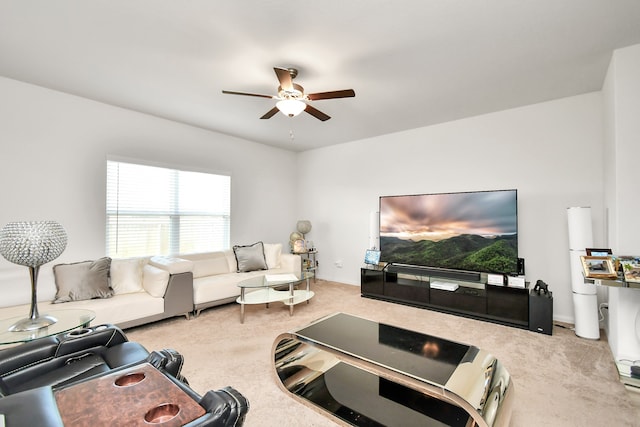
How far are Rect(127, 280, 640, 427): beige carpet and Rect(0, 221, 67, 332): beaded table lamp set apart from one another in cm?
108

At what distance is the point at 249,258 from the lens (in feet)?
15.1

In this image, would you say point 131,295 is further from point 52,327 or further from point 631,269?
point 631,269

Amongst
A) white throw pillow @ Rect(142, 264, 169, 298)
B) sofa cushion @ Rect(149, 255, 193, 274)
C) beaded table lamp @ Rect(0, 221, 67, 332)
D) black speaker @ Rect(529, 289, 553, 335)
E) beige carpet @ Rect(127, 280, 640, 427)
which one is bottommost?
beige carpet @ Rect(127, 280, 640, 427)

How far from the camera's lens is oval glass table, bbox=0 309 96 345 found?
1.70 meters

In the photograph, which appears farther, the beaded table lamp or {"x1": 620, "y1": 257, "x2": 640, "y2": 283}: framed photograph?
{"x1": 620, "y1": 257, "x2": 640, "y2": 283}: framed photograph

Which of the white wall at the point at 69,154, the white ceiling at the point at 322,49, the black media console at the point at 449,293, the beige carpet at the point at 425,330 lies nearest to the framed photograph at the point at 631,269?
the beige carpet at the point at 425,330

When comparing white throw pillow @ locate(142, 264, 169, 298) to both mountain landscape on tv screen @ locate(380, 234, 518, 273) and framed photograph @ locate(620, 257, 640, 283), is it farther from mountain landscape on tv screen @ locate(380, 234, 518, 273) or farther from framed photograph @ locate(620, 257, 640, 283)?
framed photograph @ locate(620, 257, 640, 283)

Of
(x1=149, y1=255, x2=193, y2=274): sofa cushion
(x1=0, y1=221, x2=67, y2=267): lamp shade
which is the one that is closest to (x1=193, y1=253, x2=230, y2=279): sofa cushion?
(x1=149, y1=255, x2=193, y2=274): sofa cushion

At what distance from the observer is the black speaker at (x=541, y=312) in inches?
120

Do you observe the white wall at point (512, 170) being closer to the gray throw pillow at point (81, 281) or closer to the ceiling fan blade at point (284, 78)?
the ceiling fan blade at point (284, 78)

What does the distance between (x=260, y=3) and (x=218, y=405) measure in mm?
2241

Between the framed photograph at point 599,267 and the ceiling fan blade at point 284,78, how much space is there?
2.82m

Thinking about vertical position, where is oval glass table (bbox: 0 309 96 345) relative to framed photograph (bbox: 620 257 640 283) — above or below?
below

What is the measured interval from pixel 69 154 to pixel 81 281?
1489mm
